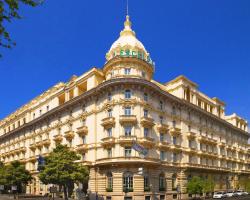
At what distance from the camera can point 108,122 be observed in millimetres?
51781

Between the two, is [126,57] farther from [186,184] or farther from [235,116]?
[235,116]

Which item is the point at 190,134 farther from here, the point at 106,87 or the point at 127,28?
the point at 127,28

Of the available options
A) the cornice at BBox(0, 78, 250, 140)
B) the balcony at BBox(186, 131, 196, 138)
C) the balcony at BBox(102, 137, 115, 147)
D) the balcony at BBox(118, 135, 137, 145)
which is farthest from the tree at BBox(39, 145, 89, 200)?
the balcony at BBox(186, 131, 196, 138)

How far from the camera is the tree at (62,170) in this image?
46906 millimetres

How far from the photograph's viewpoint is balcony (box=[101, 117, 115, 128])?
169 feet

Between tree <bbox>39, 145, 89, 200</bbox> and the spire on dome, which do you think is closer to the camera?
tree <bbox>39, 145, 89, 200</bbox>

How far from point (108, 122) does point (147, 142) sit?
7.06 metres

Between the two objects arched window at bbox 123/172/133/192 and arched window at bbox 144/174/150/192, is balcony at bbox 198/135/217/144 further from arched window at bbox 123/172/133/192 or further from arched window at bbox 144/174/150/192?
arched window at bbox 123/172/133/192

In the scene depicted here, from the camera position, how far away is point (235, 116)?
301 feet

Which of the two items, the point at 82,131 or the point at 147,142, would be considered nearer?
the point at 147,142

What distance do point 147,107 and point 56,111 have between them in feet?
70.9

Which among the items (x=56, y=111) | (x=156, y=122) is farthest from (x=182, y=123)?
(x=56, y=111)

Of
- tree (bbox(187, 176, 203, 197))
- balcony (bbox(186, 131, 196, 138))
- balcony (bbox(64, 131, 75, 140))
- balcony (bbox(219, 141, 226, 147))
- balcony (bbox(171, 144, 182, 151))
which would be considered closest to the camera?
tree (bbox(187, 176, 203, 197))

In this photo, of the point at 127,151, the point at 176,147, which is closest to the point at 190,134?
the point at 176,147
